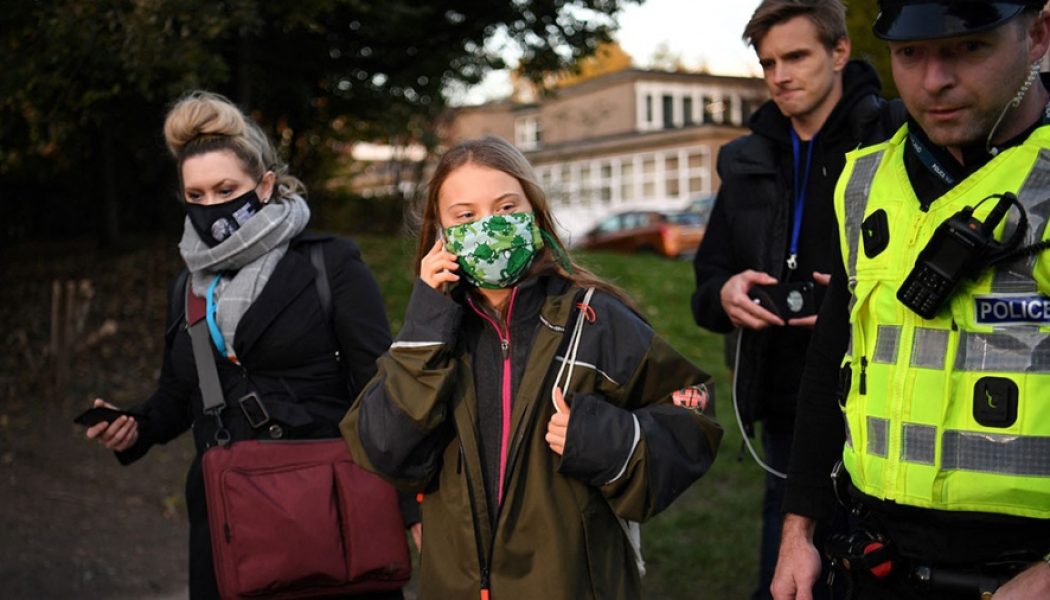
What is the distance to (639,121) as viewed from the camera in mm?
47906

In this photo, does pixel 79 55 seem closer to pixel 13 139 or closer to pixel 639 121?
pixel 13 139

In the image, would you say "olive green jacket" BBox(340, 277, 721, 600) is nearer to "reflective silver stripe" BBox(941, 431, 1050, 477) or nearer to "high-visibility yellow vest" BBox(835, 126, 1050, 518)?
"high-visibility yellow vest" BBox(835, 126, 1050, 518)

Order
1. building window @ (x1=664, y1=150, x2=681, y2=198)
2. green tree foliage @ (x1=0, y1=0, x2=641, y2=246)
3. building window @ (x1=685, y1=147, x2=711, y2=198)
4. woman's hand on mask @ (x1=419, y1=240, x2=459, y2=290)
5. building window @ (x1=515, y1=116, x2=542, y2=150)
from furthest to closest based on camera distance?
building window @ (x1=515, y1=116, x2=542, y2=150) → building window @ (x1=664, y1=150, x2=681, y2=198) → building window @ (x1=685, y1=147, x2=711, y2=198) → green tree foliage @ (x1=0, y1=0, x2=641, y2=246) → woman's hand on mask @ (x1=419, y1=240, x2=459, y2=290)

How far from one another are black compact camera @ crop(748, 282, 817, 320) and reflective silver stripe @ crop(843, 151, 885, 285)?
0.90m

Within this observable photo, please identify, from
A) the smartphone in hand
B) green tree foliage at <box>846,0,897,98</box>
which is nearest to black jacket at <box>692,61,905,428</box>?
green tree foliage at <box>846,0,897,98</box>

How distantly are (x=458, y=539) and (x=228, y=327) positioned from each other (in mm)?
1218

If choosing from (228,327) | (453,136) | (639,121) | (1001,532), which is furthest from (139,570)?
(639,121)

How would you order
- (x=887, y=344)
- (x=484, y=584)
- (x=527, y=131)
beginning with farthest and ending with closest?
1. (x=527, y=131)
2. (x=484, y=584)
3. (x=887, y=344)

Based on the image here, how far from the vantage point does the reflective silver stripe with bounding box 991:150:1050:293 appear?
2008mm

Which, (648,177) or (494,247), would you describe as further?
(648,177)

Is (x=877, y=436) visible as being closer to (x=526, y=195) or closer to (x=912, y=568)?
(x=912, y=568)

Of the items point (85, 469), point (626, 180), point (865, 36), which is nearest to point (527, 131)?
point (626, 180)

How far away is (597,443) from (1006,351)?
36.8 inches

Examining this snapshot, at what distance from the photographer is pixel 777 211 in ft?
11.6
